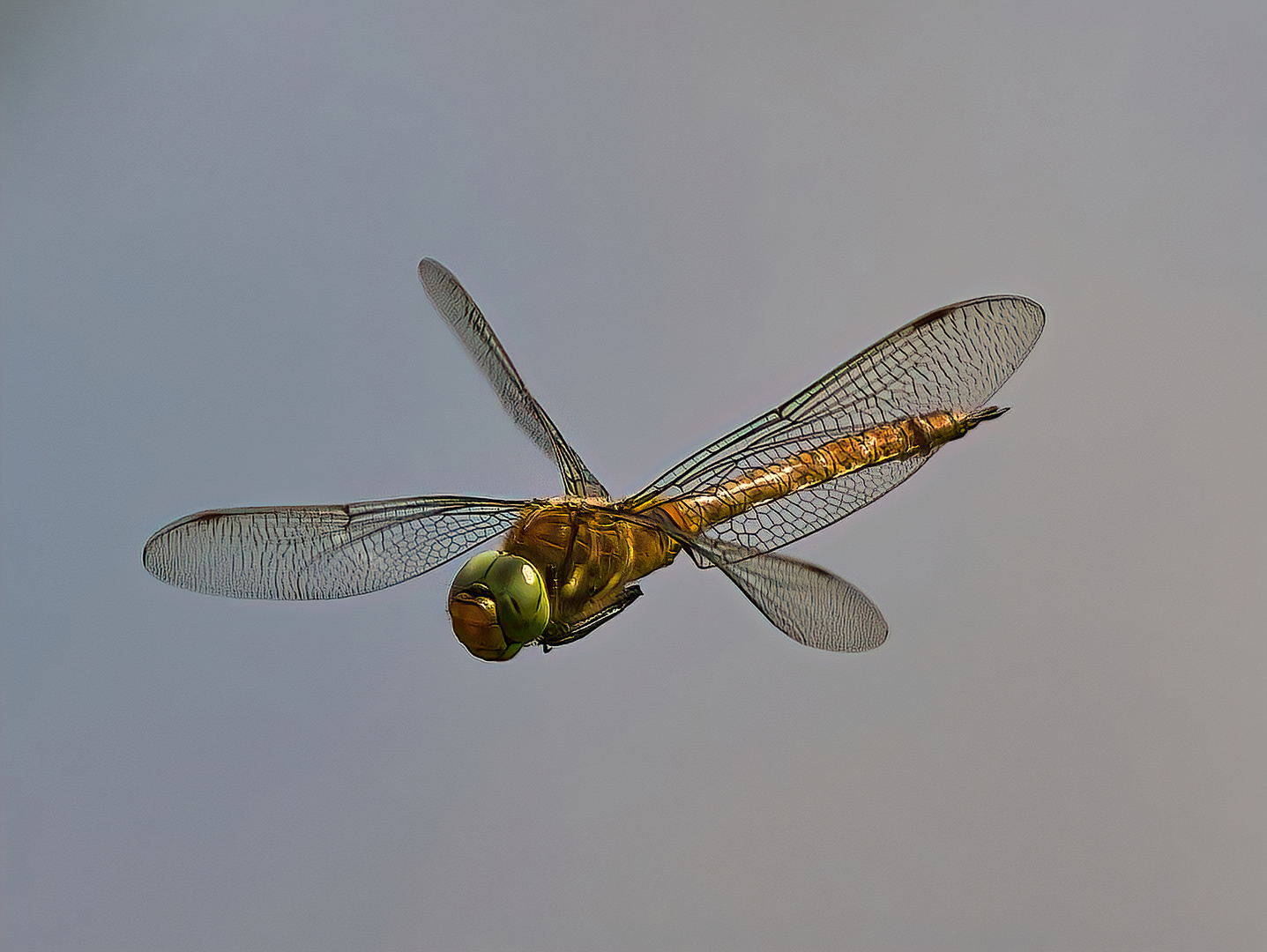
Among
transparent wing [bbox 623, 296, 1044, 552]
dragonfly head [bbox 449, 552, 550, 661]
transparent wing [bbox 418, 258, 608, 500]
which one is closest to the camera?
dragonfly head [bbox 449, 552, 550, 661]

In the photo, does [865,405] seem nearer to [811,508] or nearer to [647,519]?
[811,508]

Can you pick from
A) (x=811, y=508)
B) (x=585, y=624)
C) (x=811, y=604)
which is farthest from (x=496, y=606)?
(x=811, y=508)

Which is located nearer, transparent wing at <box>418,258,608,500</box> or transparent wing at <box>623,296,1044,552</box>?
transparent wing at <box>623,296,1044,552</box>

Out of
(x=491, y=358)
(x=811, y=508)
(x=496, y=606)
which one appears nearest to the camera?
(x=496, y=606)

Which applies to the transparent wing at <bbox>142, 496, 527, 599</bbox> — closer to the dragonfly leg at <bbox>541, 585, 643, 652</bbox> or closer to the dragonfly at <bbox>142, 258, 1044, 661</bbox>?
the dragonfly at <bbox>142, 258, 1044, 661</bbox>

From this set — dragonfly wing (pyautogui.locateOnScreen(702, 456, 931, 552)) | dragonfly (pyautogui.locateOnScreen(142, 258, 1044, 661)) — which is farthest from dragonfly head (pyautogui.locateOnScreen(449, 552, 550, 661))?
dragonfly wing (pyautogui.locateOnScreen(702, 456, 931, 552))

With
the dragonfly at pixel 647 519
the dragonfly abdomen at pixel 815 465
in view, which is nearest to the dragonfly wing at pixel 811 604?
the dragonfly at pixel 647 519

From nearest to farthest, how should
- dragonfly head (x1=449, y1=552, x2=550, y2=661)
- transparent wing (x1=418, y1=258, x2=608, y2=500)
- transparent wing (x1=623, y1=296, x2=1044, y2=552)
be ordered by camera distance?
1. dragonfly head (x1=449, y1=552, x2=550, y2=661)
2. transparent wing (x1=623, y1=296, x2=1044, y2=552)
3. transparent wing (x1=418, y1=258, x2=608, y2=500)
